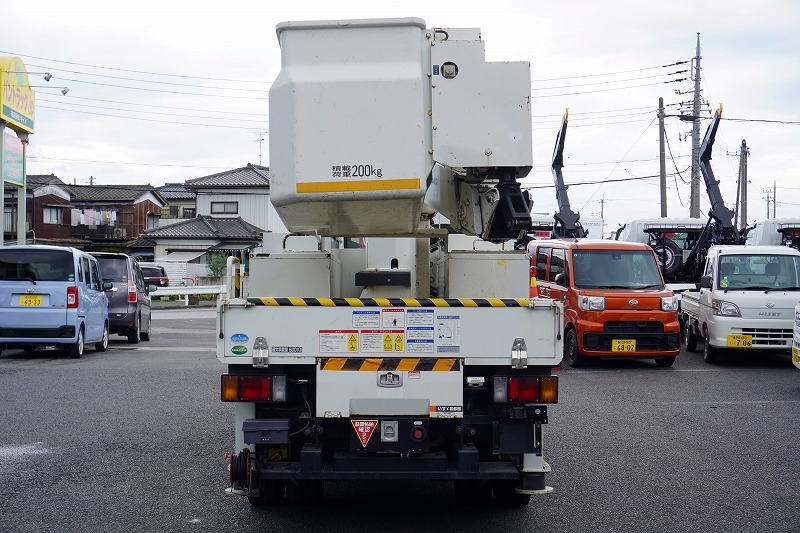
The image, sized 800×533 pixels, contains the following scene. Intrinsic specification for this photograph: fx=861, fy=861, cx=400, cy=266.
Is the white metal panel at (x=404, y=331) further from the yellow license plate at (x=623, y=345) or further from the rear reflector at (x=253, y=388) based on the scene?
the yellow license plate at (x=623, y=345)

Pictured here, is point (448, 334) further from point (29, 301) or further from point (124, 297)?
point (124, 297)

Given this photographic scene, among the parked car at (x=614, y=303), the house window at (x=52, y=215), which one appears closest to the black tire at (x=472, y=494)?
the parked car at (x=614, y=303)

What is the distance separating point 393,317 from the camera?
5.44 m

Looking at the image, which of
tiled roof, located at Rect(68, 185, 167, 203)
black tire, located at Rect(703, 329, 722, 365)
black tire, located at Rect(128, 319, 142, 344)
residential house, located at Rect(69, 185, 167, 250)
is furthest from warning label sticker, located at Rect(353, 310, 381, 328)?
tiled roof, located at Rect(68, 185, 167, 203)

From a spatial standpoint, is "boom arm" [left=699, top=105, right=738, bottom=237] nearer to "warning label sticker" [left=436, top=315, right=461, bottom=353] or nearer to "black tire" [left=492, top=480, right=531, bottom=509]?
"black tire" [left=492, top=480, right=531, bottom=509]

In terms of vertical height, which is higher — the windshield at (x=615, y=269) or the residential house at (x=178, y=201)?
the residential house at (x=178, y=201)

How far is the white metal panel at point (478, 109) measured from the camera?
5.44 meters

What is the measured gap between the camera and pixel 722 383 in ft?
42.3

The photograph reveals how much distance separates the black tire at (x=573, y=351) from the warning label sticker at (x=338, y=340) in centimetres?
994

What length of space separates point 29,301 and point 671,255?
17.3 metres

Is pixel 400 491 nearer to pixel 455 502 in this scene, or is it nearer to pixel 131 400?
pixel 455 502

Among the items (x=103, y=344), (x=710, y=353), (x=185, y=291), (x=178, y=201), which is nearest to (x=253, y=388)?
A: (x=710, y=353)

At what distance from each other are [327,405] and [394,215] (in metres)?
1.29

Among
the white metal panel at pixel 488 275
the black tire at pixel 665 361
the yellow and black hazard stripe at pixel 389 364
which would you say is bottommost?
the black tire at pixel 665 361
